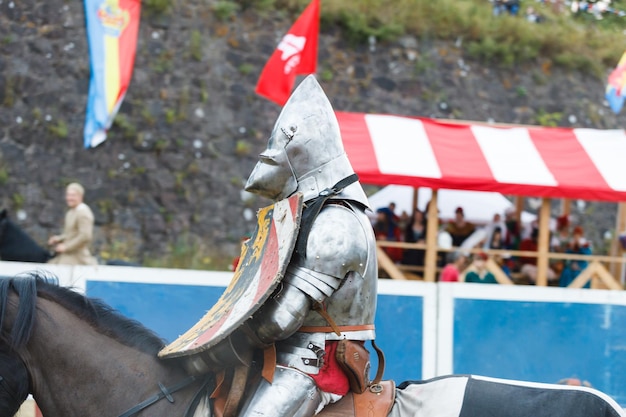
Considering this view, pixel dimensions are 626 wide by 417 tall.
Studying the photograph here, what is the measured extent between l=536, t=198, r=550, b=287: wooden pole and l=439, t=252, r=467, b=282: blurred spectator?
92 cm

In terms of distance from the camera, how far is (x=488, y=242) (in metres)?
13.0

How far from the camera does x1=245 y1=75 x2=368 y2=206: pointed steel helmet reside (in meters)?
4.07

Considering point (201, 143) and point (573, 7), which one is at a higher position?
point (573, 7)

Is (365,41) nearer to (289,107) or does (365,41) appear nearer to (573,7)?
(573,7)

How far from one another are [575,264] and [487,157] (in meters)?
1.92

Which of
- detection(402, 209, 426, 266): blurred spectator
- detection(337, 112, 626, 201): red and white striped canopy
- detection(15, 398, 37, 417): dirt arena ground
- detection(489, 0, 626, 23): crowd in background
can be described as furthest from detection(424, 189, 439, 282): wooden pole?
detection(489, 0, 626, 23): crowd in background

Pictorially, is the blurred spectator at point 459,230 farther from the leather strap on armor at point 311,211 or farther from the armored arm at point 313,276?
the armored arm at point 313,276

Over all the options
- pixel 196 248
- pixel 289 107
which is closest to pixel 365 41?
pixel 196 248

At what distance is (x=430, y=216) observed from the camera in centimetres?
1124

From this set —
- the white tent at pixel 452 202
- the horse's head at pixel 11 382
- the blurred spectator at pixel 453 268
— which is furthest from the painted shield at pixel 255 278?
the white tent at pixel 452 202

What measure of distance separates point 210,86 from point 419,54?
14.4 feet

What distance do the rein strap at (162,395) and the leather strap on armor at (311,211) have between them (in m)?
0.78

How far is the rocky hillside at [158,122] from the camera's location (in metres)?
14.9

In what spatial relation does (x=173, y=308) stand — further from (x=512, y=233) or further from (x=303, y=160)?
(x=512, y=233)
